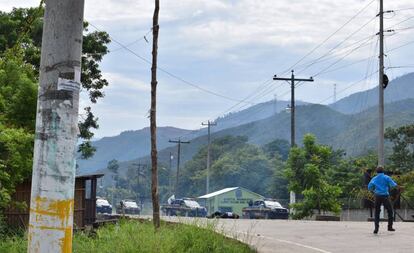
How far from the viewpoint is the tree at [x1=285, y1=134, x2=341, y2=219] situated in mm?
35781

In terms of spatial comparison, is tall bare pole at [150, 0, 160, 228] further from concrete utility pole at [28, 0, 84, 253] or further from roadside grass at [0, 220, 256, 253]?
concrete utility pole at [28, 0, 84, 253]

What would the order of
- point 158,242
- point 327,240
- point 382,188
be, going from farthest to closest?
point 382,188
point 327,240
point 158,242

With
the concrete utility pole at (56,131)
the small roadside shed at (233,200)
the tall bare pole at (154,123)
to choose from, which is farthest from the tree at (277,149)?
the concrete utility pole at (56,131)

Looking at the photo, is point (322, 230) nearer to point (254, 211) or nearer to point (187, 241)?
point (187, 241)

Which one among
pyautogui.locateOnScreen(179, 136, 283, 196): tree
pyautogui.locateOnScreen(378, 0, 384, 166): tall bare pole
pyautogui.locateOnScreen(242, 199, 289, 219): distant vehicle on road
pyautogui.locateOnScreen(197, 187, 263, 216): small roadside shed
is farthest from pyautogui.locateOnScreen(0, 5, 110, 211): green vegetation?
pyautogui.locateOnScreen(179, 136, 283, 196): tree

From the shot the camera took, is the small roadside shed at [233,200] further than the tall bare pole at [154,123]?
Yes

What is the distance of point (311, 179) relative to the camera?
119 ft

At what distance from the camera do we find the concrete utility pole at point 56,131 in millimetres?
4422

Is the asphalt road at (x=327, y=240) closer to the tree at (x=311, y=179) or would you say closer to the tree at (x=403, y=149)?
the tree at (x=311, y=179)

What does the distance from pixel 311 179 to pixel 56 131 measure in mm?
32715

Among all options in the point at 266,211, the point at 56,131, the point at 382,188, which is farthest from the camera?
the point at 266,211

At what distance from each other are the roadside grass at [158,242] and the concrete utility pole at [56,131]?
15.8ft

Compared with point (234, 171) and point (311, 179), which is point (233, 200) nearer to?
point (234, 171)

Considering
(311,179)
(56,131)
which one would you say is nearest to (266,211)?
(311,179)
